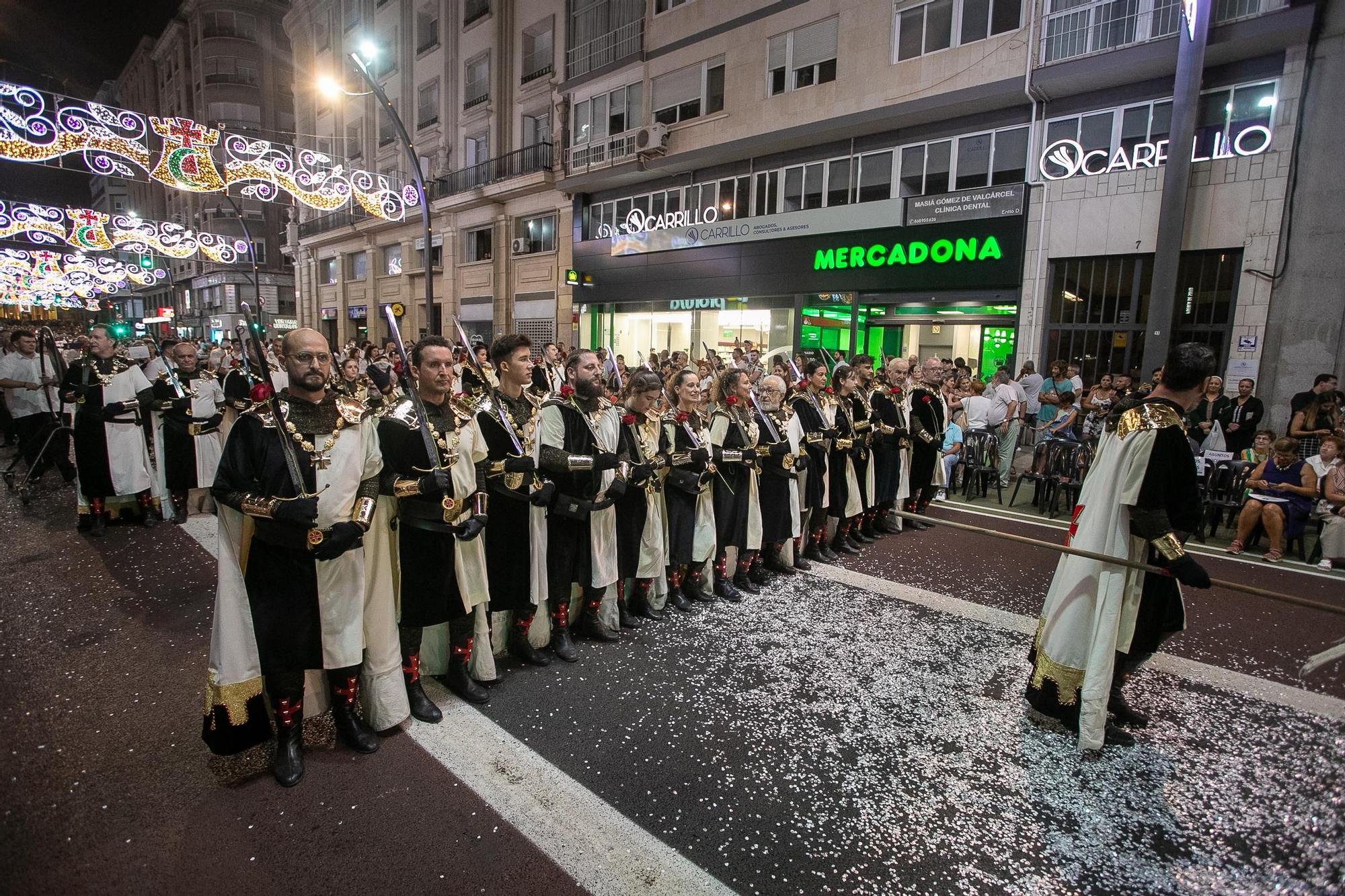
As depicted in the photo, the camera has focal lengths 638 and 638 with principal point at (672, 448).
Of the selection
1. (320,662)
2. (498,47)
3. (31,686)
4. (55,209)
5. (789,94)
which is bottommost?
(31,686)

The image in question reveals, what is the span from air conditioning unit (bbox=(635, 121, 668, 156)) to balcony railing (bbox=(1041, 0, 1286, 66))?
10.2 meters

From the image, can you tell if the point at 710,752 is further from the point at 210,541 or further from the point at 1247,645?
the point at 210,541

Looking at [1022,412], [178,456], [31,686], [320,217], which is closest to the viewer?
[31,686]

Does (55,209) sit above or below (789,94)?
below

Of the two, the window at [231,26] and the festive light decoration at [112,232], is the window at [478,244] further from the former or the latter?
the window at [231,26]

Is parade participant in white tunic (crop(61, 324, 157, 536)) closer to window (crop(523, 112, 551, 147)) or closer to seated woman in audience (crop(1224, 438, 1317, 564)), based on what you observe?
seated woman in audience (crop(1224, 438, 1317, 564))

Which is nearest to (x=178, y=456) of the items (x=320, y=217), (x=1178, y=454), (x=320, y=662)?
(x=320, y=662)

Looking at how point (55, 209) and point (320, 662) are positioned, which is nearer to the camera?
point (320, 662)

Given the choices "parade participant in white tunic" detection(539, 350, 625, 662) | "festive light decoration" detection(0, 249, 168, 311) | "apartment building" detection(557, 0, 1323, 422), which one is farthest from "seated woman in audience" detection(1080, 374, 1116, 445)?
"festive light decoration" detection(0, 249, 168, 311)

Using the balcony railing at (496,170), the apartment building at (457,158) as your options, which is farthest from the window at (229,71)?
the balcony railing at (496,170)

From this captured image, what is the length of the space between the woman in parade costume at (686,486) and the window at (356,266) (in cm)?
3319

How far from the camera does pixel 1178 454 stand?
3.19m

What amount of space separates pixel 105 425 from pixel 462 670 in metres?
5.61

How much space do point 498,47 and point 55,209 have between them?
15296mm
